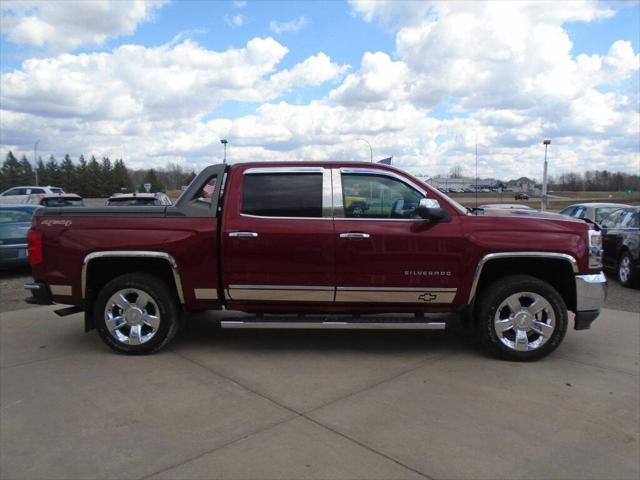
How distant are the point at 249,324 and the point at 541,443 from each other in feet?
8.80

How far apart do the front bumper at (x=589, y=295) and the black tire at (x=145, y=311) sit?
387cm

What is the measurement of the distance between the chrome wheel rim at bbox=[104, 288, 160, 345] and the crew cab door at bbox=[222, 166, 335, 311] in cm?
78

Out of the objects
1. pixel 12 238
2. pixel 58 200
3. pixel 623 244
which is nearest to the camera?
pixel 623 244

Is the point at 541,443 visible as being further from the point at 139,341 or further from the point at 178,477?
the point at 139,341

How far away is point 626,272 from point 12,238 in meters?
11.5

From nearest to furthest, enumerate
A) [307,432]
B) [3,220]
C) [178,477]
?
1. [178,477]
2. [307,432]
3. [3,220]

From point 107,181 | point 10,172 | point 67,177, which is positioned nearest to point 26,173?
point 10,172

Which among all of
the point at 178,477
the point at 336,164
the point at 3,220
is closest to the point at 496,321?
the point at 336,164

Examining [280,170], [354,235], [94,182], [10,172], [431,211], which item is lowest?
[354,235]

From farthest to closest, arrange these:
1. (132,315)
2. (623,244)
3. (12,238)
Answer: (12,238) → (623,244) → (132,315)

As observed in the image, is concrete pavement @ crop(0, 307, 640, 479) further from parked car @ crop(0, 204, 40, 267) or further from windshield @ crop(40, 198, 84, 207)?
windshield @ crop(40, 198, 84, 207)

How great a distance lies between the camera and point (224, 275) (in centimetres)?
500

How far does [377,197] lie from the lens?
502 centimetres

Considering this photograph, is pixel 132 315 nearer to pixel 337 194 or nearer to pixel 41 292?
pixel 41 292
